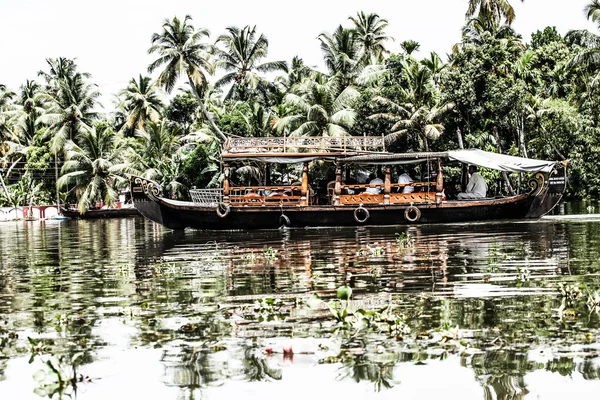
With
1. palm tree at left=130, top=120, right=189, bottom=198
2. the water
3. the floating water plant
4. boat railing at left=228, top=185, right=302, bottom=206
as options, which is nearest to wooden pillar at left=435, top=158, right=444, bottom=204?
boat railing at left=228, top=185, right=302, bottom=206

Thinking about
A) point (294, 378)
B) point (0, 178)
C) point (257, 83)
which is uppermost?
point (257, 83)

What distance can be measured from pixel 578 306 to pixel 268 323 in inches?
102

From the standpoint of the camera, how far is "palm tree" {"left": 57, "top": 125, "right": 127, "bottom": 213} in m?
44.2

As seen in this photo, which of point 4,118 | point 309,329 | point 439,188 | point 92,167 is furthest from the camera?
Answer: point 4,118

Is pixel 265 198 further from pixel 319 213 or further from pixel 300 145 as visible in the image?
pixel 300 145

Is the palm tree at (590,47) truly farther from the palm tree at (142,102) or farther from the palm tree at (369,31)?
the palm tree at (142,102)

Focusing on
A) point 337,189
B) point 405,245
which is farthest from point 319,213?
point 405,245

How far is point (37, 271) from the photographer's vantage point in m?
11.5

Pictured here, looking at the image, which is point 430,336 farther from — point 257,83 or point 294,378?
point 257,83

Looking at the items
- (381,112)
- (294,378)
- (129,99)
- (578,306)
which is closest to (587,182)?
(381,112)

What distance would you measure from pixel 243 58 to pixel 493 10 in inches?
540

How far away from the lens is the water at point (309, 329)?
4297 mm

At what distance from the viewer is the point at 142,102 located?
47.6 m

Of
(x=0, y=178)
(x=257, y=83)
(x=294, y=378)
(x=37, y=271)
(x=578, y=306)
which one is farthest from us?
(x=0, y=178)
